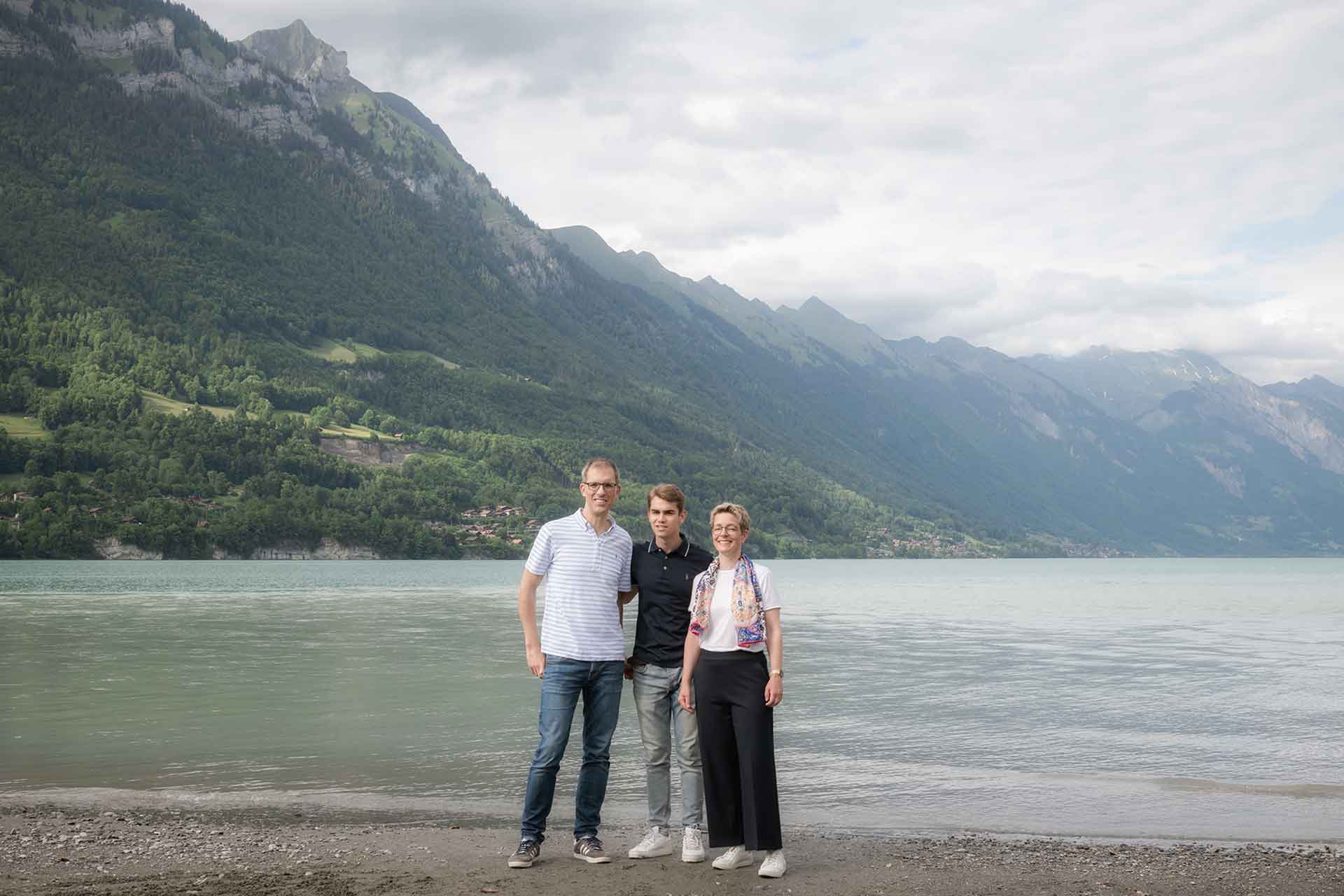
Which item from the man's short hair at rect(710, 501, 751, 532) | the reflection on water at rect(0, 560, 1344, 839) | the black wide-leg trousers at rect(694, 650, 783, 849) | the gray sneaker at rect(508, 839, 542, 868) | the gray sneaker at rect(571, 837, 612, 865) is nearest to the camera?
the black wide-leg trousers at rect(694, 650, 783, 849)

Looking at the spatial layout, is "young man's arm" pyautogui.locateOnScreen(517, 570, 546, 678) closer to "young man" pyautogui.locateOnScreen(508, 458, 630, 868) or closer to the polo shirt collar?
"young man" pyautogui.locateOnScreen(508, 458, 630, 868)

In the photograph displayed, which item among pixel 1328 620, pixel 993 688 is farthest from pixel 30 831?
pixel 1328 620

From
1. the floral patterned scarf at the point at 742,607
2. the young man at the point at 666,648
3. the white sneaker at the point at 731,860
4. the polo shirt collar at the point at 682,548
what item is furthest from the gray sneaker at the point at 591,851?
the polo shirt collar at the point at 682,548

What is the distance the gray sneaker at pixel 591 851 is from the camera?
10.2 m

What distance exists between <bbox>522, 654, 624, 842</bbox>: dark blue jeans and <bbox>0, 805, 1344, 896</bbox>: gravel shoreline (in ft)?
1.53

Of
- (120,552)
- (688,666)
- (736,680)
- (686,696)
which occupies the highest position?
(120,552)

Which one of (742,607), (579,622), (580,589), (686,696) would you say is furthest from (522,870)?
(742,607)

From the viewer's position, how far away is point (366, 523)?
18575cm

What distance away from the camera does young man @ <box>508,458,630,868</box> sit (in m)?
9.76

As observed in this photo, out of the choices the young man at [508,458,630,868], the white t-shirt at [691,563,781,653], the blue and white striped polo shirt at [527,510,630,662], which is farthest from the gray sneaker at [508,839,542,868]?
the white t-shirt at [691,563,781,653]

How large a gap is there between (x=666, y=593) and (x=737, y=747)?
4.76ft

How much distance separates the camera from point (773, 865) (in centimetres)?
976

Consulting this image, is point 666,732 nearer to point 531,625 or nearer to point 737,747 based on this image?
point 737,747

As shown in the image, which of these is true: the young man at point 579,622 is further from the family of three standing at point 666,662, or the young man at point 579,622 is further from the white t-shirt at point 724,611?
the white t-shirt at point 724,611
